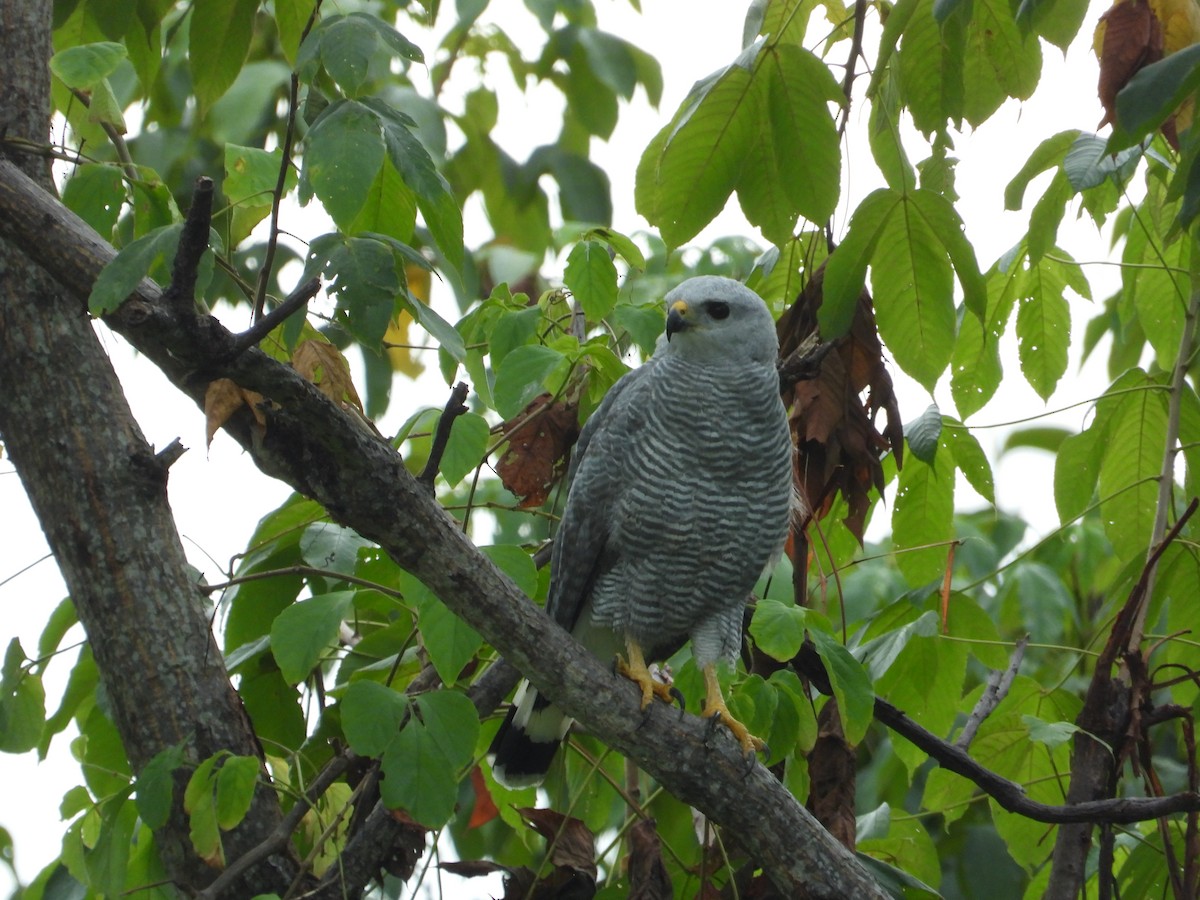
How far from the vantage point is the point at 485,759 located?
A: 3.34m

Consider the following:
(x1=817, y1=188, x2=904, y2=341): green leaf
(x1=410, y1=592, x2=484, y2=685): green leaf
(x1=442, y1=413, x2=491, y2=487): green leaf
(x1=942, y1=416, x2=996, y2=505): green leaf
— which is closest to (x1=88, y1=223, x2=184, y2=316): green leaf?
(x1=442, y1=413, x2=491, y2=487): green leaf

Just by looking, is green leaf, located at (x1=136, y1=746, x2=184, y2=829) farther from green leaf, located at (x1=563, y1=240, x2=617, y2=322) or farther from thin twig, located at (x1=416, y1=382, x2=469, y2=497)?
green leaf, located at (x1=563, y1=240, x2=617, y2=322)

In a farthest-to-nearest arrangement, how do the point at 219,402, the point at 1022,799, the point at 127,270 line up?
the point at 1022,799
the point at 219,402
the point at 127,270

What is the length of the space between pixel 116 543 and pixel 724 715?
1.40 m

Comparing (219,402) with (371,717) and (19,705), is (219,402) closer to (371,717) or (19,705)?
(371,717)

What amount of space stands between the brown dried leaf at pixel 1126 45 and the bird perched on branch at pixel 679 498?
1213 millimetres

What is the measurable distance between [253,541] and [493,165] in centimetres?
338

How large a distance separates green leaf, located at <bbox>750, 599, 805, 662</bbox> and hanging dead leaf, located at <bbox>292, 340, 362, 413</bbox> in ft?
2.79

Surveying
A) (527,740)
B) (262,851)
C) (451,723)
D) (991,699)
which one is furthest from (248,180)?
(991,699)

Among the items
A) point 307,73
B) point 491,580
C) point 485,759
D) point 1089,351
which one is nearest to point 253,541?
point 485,759

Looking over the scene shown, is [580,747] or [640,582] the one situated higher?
[640,582]

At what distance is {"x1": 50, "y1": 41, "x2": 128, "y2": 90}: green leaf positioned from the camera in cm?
228

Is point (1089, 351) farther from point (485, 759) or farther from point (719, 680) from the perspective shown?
point (485, 759)

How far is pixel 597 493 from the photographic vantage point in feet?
10.3
